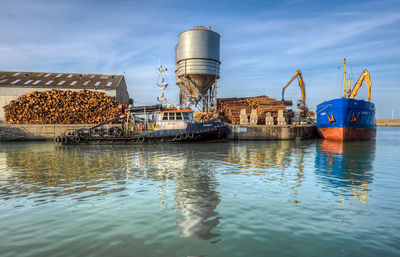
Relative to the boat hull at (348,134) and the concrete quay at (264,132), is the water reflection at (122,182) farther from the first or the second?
the boat hull at (348,134)

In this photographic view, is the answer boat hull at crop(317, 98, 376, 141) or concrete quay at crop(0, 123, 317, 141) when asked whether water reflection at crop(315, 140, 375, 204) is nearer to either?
boat hull at crop(317, 98, 376, 141)

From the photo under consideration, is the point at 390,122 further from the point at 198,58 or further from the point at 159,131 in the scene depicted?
the point at 159,131

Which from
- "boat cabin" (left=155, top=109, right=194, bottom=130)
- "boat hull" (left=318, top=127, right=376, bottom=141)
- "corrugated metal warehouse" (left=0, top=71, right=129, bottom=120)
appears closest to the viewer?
"boat cabin" (left=155, top=109, right=194, bottom=130)

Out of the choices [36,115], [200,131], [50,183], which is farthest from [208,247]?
[36,115]

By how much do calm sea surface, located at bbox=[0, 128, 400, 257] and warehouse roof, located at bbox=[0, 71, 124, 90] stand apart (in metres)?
23.8

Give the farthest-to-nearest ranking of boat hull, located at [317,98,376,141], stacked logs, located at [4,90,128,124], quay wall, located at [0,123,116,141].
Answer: stacked logs, located at [4,90,128,124] < quay wall, located at [0,123,116,141] < boat hull, located at [317,98,376,141]

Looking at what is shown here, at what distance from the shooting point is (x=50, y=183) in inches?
293

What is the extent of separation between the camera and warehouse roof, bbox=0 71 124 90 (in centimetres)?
2950

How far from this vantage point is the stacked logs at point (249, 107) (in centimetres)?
2955

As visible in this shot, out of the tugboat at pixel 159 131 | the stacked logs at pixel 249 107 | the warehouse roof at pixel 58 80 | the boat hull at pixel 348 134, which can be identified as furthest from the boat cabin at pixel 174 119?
the boat hull at pixel 348 134

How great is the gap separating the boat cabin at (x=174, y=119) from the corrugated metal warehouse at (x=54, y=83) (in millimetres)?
12540

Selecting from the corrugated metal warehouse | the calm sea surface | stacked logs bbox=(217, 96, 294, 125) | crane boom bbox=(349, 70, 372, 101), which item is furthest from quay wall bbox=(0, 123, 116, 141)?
crane boom bbox=(349, 70, 372, 101)

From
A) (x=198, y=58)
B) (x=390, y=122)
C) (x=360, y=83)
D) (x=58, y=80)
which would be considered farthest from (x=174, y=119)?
(x=390, y=122)

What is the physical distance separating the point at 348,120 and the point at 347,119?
17 cm
